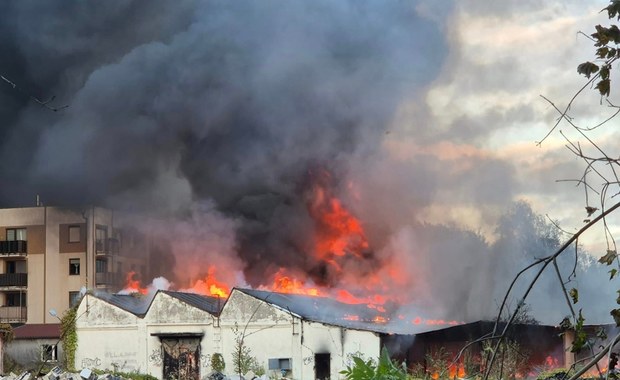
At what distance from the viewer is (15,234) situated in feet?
228

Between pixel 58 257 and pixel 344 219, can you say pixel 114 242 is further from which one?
pixel 344 219

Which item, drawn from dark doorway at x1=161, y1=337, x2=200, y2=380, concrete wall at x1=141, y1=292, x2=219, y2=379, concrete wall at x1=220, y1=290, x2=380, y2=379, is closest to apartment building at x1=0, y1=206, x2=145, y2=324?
concrete wall at x1=141, y1=292, x2=219, y2=379

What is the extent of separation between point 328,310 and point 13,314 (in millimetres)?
27579

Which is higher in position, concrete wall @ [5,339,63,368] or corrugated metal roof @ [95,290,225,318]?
corrugated metal roof @ [95,290,225,318]

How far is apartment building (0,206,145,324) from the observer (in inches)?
2650

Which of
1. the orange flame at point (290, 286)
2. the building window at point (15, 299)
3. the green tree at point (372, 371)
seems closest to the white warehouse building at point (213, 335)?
the orange flame at point (290, 286)

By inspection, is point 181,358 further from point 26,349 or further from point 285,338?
point 26,349

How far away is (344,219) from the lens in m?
63.9

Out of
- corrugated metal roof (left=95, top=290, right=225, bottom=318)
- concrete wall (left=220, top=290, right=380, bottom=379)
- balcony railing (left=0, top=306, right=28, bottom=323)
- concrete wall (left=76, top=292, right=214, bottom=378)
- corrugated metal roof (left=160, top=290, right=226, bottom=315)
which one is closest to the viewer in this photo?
concrete wall (left=220, top=290, right=380, bottom=379)

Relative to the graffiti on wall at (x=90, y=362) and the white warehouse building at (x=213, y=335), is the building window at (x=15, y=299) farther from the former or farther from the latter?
the graffiti on wall at (x=90, y=362)

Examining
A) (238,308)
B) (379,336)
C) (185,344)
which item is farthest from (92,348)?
(379,336)

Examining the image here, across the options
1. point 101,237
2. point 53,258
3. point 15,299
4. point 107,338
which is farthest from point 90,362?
point 15,299

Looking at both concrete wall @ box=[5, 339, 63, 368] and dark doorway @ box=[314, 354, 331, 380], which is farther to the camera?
concrete wall @ box=[5, 339, 63, 368]

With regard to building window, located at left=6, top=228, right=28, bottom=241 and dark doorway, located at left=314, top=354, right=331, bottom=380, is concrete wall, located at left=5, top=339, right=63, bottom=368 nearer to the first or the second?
building window, located at left=6, top=228, right=28, bottom=241
